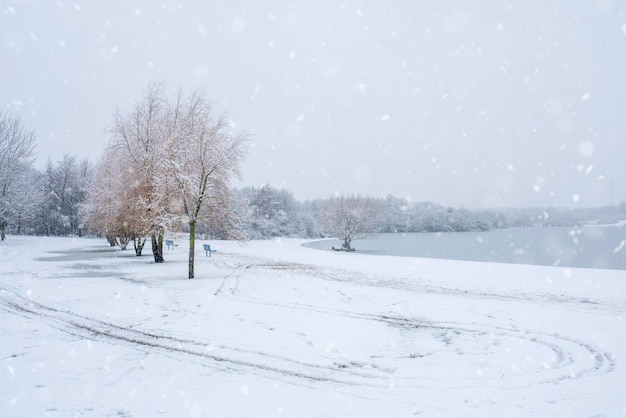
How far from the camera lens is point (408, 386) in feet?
22.0

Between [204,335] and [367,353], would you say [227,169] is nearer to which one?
[204,335]

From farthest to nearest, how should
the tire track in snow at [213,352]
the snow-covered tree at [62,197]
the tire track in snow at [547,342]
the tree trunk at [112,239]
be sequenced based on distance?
the snow-covered tree at [62,197], the tree trunk at [112,239], the tire track in snow at [547,342], the tire track in snow at [213,352]

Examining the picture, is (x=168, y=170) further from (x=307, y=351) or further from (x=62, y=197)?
(x=62, y=197)

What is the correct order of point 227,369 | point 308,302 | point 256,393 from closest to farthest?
point 256,393, point 227,369, point 308,302

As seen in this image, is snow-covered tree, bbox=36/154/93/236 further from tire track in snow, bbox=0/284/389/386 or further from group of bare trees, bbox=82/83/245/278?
tire track in snow, bbox=0/284/389/386

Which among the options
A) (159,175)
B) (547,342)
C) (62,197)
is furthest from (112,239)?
(547,342)

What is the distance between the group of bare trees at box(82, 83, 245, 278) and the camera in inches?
736

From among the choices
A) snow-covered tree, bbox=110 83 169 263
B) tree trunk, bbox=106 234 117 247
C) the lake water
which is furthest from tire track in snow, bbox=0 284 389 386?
the lake water

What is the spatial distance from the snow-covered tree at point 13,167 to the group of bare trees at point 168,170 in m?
14.4

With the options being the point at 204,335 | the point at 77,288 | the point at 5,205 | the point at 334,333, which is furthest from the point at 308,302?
the point at 5,205

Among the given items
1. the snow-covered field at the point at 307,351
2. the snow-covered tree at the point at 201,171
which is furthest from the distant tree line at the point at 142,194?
the snow-covered field at the point at 307,351

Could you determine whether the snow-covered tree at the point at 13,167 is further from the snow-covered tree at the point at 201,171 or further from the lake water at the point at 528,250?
the lake water at the point at 528,250

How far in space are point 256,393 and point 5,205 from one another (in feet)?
151

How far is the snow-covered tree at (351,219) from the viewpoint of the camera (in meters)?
59.9
